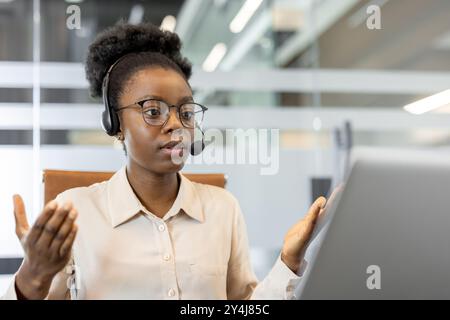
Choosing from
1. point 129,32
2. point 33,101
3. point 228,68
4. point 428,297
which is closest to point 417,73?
point 228,68

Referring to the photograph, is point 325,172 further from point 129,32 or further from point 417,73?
point 129,32

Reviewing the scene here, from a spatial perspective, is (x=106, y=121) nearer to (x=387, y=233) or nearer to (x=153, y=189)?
(x=153, y=189)

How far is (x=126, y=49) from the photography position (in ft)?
3.60

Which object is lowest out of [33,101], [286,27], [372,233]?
[372,233]

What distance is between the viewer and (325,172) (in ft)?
9.62

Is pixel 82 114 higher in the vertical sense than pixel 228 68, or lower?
lower

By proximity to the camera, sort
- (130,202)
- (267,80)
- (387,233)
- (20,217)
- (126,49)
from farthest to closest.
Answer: (267,80), (126,49), (130,202), (20,217), (387,233)

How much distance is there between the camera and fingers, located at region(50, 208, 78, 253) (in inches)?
23.9

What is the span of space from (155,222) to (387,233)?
0.47 metres

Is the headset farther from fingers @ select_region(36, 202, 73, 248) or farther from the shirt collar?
fingers @ select_region(36, 202, 73, 248)

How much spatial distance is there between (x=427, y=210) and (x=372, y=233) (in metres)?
0.05

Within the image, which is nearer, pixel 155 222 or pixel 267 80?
pixel 155 222

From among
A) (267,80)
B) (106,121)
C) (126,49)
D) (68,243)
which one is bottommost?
(68,243)

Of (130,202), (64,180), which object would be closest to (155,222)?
(130,202)
